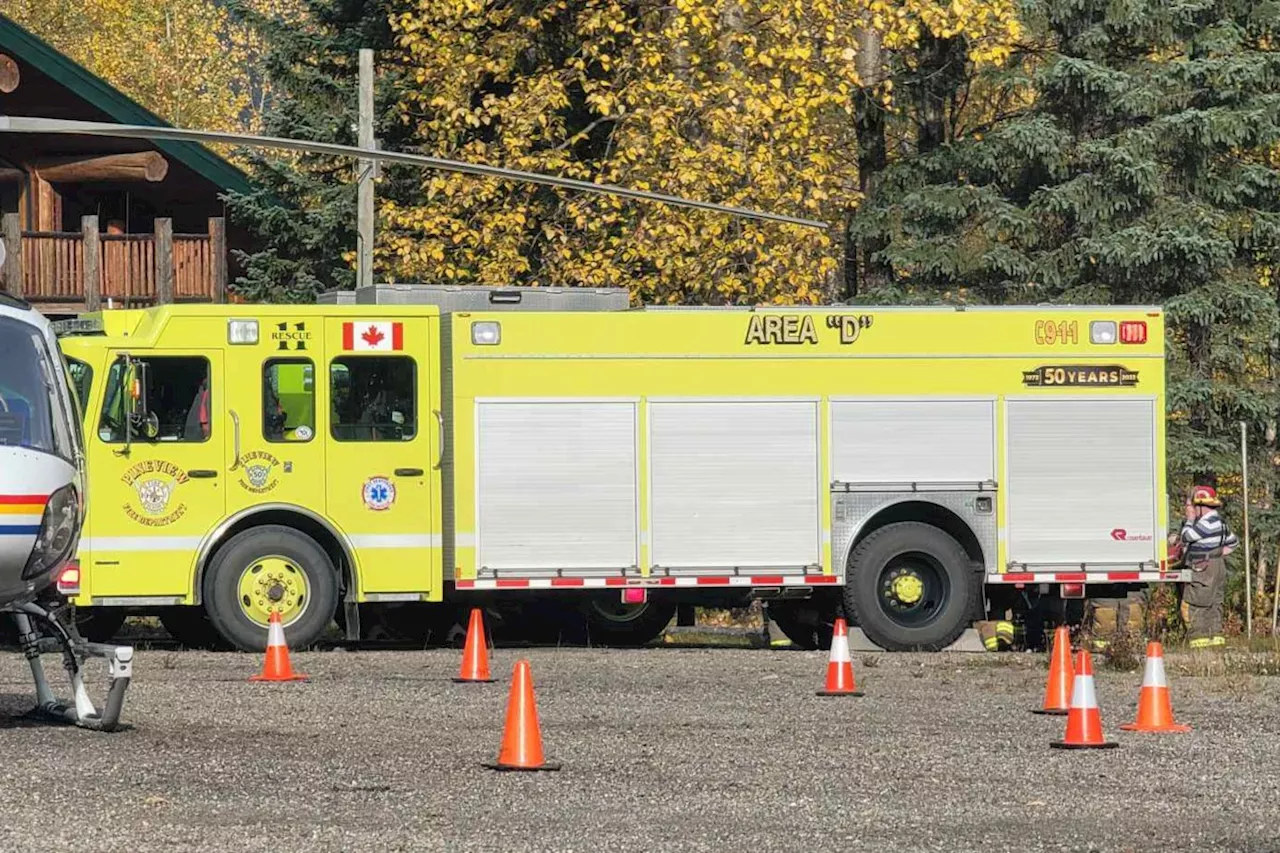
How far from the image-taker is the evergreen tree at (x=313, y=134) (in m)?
30.0

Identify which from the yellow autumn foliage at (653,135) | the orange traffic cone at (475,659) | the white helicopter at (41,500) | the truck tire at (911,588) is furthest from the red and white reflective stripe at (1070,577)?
the white helicopter at (41,500)

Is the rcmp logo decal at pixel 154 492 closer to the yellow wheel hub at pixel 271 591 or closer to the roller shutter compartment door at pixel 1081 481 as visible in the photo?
the yellow wheel hub at pixel 271 591

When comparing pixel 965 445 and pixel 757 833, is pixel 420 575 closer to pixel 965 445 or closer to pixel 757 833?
pixel 965 445

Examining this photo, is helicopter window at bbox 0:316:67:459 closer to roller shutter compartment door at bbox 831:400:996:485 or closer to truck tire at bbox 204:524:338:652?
truck tire at bbox 204:524:338:652

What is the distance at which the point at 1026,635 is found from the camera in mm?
20906

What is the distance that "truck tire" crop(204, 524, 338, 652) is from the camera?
61.2 ft

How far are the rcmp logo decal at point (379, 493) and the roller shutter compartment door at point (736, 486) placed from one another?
85.1 inches

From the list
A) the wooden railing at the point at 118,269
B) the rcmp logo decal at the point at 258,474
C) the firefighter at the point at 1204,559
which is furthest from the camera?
the wooden railing at the point at 118,269

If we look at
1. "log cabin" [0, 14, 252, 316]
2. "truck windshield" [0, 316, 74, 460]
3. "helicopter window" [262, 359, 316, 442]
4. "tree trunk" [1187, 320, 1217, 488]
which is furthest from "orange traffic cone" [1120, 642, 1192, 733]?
"log cabin" [0, 14, 252, 316]

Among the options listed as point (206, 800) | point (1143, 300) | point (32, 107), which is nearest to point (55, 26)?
point (32, 107)

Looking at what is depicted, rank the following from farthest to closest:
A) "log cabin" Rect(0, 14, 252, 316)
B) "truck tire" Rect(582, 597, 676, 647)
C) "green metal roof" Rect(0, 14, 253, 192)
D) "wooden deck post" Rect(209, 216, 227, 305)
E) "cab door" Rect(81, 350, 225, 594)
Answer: "green metal roof" Rect(0, 14, 253, 192)
"log cabin" Rect(0, 14, 252, 316)
"wooden deck post" Rect(209, 216, 227, 305)
"truck tire" Rect(582, 597, 676, 647)
"cab door" Rect(81, 350, 225, 594)

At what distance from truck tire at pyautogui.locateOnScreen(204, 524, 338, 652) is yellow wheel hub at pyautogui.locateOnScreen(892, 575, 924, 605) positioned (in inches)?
184

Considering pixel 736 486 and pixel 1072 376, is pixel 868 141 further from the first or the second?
pixel 736 486

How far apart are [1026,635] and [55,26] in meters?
52.0
